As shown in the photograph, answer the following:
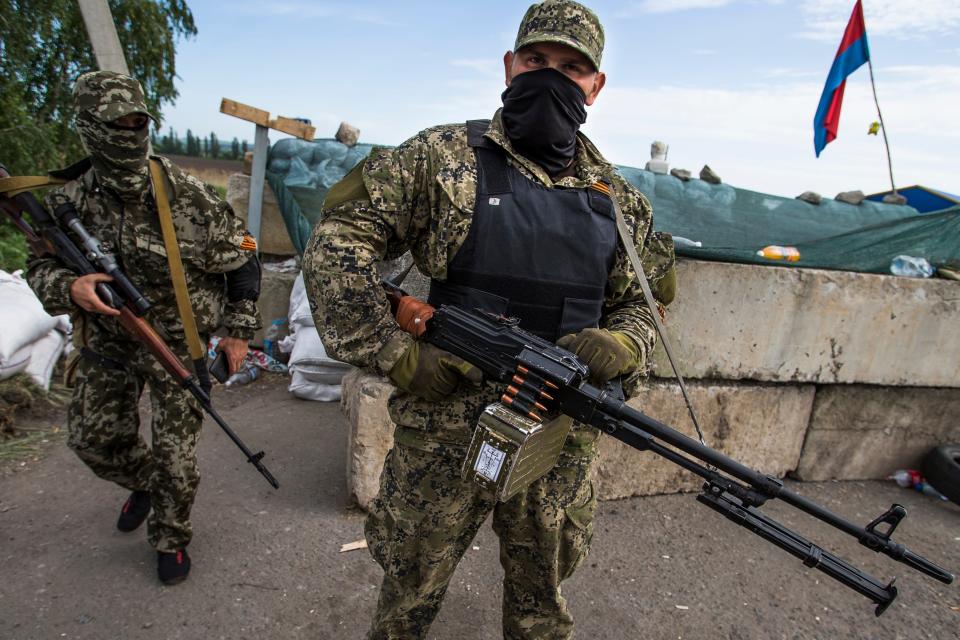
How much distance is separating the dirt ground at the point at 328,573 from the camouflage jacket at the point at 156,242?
1.10m

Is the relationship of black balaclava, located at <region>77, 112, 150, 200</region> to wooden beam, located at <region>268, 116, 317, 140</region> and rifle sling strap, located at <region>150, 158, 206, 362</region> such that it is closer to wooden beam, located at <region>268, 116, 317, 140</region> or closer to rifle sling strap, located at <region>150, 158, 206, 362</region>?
rifle sling strap, located at <region>150, 158, 206, 362</region>

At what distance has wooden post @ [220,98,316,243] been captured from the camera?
470 centimetres

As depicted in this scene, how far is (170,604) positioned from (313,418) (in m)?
1.95

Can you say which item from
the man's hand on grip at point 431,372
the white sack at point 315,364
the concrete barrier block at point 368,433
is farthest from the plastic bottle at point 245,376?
the man's hand on grip at point 431,372

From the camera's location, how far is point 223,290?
104 inches

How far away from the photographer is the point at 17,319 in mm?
4109

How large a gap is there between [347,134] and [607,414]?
437 cm

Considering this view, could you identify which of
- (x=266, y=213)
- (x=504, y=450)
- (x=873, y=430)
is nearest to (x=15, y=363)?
(x=266, y=213)

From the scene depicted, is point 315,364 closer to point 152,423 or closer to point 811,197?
point 152,423

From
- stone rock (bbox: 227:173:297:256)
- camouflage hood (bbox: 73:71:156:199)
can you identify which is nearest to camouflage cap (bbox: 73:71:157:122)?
camouflage hood (bbox: 73:71:156:199)

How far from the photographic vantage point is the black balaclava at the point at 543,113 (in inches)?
62.5

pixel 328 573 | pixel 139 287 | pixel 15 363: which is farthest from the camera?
pixel 15 363

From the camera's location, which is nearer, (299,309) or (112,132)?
(112,132)

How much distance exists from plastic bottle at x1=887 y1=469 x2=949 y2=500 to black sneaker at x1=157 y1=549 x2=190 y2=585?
4.55 metres
